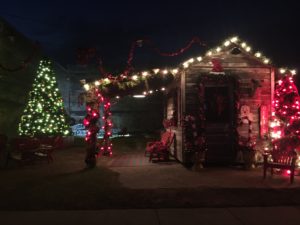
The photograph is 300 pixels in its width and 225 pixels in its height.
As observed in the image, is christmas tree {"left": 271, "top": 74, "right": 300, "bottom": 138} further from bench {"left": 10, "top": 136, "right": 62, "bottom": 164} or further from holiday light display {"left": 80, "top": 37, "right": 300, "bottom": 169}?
bench {"left": 10, "top": 136, "right": 62, "bottom": 164}

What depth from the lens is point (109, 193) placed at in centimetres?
814

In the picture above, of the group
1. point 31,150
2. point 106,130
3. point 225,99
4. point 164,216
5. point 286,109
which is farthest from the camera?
point 106,130

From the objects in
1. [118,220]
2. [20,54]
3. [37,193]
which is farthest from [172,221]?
[20,54]

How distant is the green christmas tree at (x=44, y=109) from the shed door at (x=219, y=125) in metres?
9.59

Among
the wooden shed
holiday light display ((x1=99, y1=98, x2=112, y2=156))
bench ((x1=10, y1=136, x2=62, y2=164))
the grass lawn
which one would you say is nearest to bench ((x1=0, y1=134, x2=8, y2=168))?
bench ((x1=10, y1=136, x2=62, y2=164))

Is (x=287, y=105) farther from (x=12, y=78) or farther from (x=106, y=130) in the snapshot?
(x=12, y=78)

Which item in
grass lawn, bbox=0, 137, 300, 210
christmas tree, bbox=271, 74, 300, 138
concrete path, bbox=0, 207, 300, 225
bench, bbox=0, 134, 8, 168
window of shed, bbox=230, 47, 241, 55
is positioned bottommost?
concrete path, bbox=0, 207, 300, 225

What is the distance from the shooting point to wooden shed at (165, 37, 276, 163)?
1217 centimetres

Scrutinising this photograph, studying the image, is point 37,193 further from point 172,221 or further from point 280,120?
point 280,120

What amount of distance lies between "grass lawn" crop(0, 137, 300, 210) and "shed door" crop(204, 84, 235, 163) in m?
1.40

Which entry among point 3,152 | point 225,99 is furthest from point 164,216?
point 3,152

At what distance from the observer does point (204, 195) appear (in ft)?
26.1

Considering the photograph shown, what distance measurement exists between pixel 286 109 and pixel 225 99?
1927 mm

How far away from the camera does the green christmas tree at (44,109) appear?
1861 centimetres
